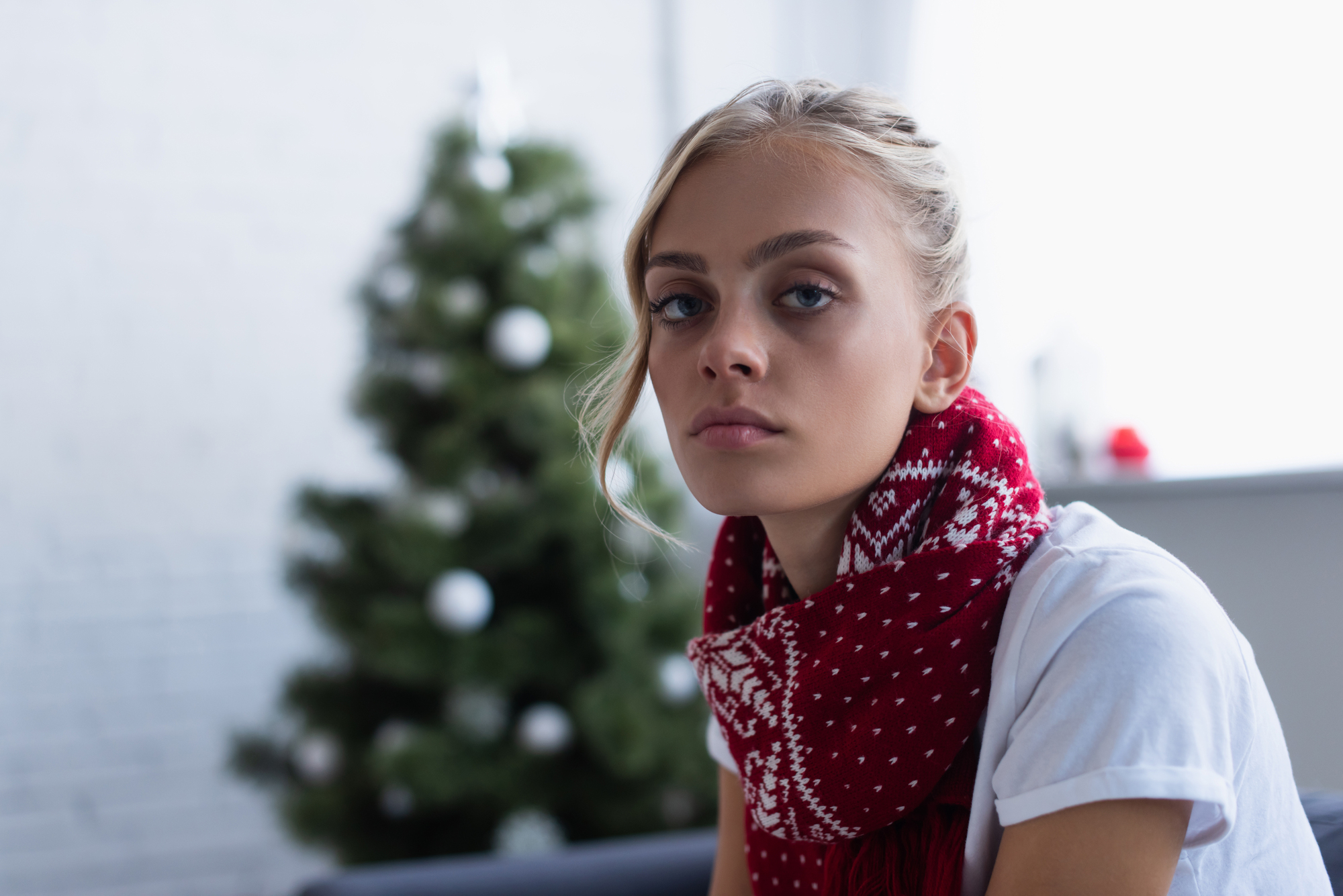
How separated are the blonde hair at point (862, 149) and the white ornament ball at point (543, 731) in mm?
1225

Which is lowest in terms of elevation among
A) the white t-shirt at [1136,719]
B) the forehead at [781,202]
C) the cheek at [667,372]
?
the white t-shirt at [1136,719]

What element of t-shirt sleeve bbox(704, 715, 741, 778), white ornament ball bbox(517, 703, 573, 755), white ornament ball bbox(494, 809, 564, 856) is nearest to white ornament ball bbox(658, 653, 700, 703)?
white ornament ball bbox(517, 703, 573, 755)

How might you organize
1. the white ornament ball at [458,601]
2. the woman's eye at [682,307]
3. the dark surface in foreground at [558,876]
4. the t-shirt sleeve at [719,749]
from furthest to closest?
the white ornament ball at [458,601], the dark surface in foreground at [558,876], the t-shirt sleeve at [719,749], the woman's eye at [682,307]

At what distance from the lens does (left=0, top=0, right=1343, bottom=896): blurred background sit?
7.16 ft

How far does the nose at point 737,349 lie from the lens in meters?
0.78

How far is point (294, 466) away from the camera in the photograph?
2.74 m

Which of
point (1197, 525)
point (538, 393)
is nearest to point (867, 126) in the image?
point (1197, 525)

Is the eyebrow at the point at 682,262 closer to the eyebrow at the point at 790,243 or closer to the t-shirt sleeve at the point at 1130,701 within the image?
the eyebrow at the point at 790,243

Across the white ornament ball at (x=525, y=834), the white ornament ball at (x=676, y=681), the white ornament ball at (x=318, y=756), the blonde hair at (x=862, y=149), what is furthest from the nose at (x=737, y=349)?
the white ornament ball at (x=318, y=756)

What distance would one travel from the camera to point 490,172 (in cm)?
203

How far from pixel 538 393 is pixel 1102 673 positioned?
1.42 m

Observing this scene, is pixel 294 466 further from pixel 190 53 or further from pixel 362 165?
pixel 190 53

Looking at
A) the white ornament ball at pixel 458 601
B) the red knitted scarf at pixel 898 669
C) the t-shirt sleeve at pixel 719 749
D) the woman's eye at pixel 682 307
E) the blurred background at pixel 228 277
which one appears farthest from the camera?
the blurred background at pixel 228 277

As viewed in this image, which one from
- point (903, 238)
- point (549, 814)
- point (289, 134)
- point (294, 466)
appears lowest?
point (549, 814)
